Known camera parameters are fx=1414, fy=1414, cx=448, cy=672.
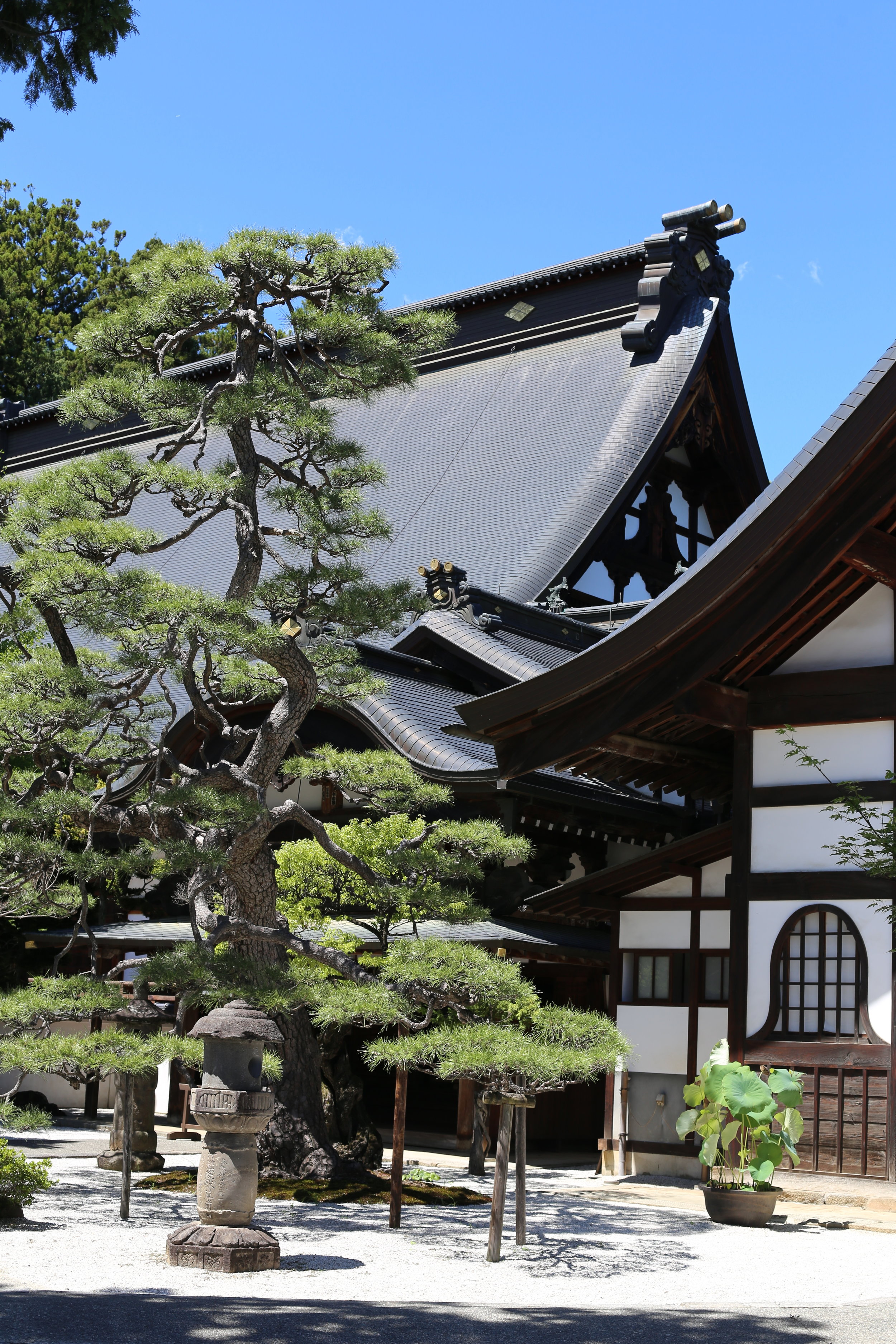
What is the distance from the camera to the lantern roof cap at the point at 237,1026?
745 centimetres

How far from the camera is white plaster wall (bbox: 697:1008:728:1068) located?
11305 millimetres

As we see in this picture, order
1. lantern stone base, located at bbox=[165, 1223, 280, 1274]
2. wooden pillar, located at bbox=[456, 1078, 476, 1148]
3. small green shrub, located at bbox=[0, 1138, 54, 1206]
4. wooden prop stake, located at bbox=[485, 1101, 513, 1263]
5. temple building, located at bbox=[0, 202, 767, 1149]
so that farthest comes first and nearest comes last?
temple building, located at bbox=[0, 202, 767, 1149] → wooden pillar, located at bbox=[456, 1078, 476, 1148] → small green shrub, located at bbox=[0, 1138, 54, 1206] → wooden prop stake, located at bbox=[485, 1101, 513, 1263] → lantern stone base, located at bbox=[165, 1223, 280, 1274]

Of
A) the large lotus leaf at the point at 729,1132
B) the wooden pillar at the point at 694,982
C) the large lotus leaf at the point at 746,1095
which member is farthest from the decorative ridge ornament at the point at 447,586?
the large lotus leaf at the point at 729,1132

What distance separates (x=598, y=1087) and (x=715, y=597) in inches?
265

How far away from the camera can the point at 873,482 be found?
986cm

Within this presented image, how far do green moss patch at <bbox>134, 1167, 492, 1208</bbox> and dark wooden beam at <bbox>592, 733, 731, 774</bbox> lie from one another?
3406mm

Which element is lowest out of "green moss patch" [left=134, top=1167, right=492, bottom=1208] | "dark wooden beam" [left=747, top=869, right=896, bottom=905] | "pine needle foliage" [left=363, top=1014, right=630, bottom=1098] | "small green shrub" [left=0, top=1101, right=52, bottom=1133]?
"green moss patch" [left=134, top=1167, right=492, bottom=1208]

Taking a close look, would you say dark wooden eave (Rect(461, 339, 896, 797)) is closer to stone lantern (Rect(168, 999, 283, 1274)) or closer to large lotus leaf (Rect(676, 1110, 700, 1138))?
large lotus leaf (Rect(676, 1110, 700, 1138))

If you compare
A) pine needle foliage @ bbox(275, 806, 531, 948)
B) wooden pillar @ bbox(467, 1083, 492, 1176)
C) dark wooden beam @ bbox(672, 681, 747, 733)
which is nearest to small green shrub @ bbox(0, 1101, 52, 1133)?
pine needle foliage @ bbox(275, 806, 531, 948)

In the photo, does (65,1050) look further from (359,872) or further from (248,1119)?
(359,872)

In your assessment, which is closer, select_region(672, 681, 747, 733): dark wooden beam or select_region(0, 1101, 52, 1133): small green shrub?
select_region(0, 1101, 52, 1133): small green shrub

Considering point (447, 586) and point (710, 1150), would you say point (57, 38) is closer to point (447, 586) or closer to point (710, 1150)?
point (710, 1150)

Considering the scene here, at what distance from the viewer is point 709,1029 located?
11383 millimetres

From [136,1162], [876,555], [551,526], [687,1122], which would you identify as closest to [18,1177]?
[136,1162]
